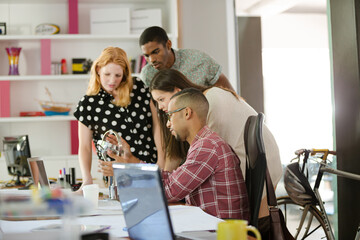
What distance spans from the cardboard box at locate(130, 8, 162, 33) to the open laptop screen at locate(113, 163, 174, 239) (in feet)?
13.0

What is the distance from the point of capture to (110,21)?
4.99 metres

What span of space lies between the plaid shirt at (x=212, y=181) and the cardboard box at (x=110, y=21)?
3353 mm

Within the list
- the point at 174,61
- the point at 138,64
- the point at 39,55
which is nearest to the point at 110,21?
the point at 138,64

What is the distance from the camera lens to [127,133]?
2.69m

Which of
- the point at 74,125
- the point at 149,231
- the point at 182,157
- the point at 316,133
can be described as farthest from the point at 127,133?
the point at 316,133

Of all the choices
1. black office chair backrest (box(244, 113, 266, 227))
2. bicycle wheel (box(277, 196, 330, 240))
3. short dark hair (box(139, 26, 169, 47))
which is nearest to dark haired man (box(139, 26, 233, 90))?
short dark hair (box(139, 26, 169, 47))

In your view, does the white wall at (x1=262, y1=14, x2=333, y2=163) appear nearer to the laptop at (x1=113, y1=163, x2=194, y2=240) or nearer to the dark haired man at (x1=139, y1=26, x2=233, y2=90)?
the dark haired man at (x1=139, y1=26, x2=233, y2=90)

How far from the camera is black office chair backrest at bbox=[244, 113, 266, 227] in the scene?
61.3 inches

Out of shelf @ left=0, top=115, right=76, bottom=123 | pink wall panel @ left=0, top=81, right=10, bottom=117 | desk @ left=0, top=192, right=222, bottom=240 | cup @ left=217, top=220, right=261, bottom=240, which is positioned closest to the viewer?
cup @ left=217, top=220, right=261, bottom=240

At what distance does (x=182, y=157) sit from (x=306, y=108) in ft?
10.2

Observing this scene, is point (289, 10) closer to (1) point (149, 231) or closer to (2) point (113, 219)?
(2) point (113, 219)

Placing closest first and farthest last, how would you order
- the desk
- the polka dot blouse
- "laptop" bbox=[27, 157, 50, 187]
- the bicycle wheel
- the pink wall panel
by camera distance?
the desk < "laptop" bbox=[27, 157, 50, 187] < the polka dot blouse < the bicycle wheel < the pink wall panel

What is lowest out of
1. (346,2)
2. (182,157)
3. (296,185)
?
(296,185)

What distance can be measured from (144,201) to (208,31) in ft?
13.1
